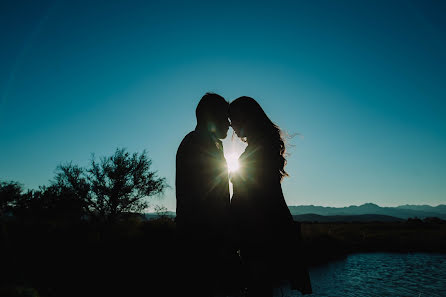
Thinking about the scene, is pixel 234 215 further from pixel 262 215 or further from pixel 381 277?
pixel 381 277

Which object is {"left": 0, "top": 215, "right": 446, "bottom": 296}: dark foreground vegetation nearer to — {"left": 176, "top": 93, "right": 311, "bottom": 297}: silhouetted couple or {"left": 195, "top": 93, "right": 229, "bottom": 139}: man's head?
{"left": 176, "top": 93, "right": 311, "bottom": 297}: silhouetted couple

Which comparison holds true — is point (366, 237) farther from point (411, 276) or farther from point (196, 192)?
point (196, 192)

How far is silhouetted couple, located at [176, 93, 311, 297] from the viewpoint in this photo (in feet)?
7.48

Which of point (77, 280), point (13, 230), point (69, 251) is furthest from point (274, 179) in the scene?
point (13, 230)

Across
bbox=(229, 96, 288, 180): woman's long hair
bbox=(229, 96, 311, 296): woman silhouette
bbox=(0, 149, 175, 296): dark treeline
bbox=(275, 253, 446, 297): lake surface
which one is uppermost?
bbox=(229, 96, 288, 180): woman's long hair

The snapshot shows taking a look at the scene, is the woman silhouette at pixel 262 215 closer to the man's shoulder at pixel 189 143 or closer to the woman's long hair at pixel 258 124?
the woman's long hair at pixel 258 124

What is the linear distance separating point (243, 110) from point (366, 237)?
30.9 meters

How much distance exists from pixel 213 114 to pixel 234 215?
113 cm

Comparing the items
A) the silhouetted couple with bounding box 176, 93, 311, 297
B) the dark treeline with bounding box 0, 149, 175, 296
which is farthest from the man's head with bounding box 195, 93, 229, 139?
the dark treeline with bounding box 0, 149, 175, 296

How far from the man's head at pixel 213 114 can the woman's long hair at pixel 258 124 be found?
0.22 metres

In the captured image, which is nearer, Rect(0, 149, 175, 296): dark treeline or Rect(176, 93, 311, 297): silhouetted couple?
Rect(176, 93, 311, 297): silhouetted couple

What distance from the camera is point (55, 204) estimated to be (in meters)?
25.9

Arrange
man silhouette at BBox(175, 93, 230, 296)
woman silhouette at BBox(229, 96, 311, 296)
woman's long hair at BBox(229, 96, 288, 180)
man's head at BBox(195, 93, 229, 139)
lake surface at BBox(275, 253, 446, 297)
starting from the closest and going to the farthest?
man silhouette at BBox(175, 93, 230, 296)
woman silhouette at BBox(229, 96, 311, 296)
man's head at BBox(195, 93, 229, 139)
woman's long hair at BBox(229, 96, 288, 180)
lake surface at BBox(275, 253, 446, 297)

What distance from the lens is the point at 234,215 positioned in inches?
108
